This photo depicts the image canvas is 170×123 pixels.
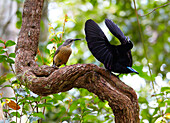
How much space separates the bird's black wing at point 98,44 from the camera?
166 cm

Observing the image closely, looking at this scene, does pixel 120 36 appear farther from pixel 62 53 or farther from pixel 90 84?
pixel 62 53

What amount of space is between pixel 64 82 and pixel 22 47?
604 millimetres

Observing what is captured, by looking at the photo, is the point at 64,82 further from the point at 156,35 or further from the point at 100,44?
the point at 156,35

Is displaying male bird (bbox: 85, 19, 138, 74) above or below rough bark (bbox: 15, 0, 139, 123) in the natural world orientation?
above

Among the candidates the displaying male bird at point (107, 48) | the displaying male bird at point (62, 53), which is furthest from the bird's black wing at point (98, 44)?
the displaying male bird at point (62, 53)

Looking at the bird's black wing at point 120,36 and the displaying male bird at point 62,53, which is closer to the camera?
the bird's black wing at point 120,36

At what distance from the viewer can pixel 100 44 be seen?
1668 mm

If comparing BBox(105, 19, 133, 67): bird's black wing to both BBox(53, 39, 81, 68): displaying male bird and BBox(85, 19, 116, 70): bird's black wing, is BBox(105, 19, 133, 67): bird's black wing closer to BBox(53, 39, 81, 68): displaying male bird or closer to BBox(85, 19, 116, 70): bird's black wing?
BBox(85, 19, 116, 70): bird's black wing

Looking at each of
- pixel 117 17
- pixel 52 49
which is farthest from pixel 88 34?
pixel 117 17

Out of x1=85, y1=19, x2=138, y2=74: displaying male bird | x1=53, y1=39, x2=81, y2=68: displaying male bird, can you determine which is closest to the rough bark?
x1=85, y1=19, x2=138, y2=74: displaying male bird

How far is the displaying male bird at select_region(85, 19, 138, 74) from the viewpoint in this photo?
166cm

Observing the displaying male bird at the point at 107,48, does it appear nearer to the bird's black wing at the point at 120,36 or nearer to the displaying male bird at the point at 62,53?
the bird's black wing at the point at 120,36

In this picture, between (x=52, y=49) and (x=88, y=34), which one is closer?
(x=88, y=34)

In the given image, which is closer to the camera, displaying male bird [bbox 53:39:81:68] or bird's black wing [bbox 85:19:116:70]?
bird's black wing [bbox 85:19:116:70]
